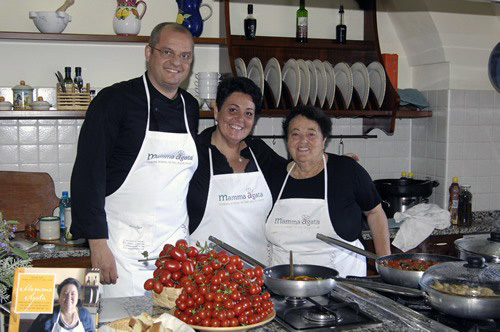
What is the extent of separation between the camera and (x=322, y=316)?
1824mm

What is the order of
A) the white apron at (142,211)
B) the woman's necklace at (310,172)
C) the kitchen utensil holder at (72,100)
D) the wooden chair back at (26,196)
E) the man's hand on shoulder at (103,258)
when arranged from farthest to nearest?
the wooden chair back at (26,196), the kitchen utensil holder at (72,100), the woman's necklace at (310,172), the white apron at (142,211), the man's hand on shoulder at (103,258)

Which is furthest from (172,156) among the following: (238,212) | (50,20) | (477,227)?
(477,227)

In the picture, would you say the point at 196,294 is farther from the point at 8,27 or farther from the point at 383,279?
the point at 8,27

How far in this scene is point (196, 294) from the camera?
1.71m

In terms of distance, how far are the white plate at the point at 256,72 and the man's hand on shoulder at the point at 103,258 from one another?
166 centimetres

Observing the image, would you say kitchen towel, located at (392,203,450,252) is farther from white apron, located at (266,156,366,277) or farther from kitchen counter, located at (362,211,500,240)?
white apron, located at (266,156,366,277)

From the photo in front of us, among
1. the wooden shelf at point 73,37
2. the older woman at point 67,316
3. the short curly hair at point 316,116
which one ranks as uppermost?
the wooden shelf at point 73,37

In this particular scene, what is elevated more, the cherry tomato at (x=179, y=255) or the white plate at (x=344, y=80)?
the white plate at (x=344, y=80)

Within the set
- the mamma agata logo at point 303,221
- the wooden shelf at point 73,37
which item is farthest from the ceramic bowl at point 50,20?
the mamma agata logo at point 303,221

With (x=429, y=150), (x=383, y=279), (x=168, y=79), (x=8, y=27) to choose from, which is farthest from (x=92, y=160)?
(x=429, y=150)

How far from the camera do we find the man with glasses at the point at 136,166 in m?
2.65

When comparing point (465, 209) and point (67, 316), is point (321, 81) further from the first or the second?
point (67, 316)

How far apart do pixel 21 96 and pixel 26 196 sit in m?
0.64

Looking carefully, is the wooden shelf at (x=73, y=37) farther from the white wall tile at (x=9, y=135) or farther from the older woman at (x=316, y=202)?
the older woman at (x=316, y=202)
